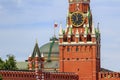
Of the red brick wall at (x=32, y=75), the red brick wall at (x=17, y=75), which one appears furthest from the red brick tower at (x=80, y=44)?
the red brick wall at (x=17, y=75)

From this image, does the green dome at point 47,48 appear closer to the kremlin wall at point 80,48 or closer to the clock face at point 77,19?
the kremlin wall at point 80,48

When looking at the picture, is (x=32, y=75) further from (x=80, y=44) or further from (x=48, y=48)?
(x=48, y=48)

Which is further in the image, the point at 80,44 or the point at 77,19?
the point at 77,19

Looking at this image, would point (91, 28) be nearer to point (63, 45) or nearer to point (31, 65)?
point (63, 45)

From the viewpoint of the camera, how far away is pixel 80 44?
11756 centimetres

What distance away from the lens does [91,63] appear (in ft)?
384

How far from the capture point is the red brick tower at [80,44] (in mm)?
117188

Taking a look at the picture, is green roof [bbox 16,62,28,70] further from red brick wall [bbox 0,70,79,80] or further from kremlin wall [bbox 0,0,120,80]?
red brick wall [bbox 0,70,79,80]

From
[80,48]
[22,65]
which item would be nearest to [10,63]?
[80,48]

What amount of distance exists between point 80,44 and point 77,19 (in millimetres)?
4743

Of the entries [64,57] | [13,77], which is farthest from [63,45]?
[13,77]

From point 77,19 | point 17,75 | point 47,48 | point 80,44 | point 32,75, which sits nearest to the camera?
point 17,75

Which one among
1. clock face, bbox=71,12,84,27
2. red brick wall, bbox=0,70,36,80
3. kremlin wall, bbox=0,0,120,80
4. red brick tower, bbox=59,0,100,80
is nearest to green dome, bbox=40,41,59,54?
kremlin wall, bbox=0,0,120,80

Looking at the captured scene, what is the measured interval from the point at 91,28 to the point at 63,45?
18.1 ft
